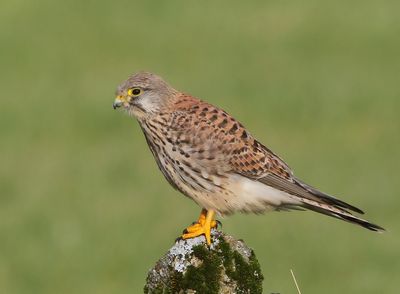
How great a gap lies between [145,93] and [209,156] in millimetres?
610

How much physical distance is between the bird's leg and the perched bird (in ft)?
0.49

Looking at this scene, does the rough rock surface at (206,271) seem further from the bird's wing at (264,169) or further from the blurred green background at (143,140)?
the blurred green background at (143,140)

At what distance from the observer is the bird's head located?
8508mm

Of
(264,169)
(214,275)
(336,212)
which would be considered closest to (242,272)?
(214,275)

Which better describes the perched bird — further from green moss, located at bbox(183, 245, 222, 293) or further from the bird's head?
green moss, located at bbox(183, 245, 222, 293)

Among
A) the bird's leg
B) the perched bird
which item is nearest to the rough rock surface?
the bird's leg

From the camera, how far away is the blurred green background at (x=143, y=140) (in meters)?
14.9

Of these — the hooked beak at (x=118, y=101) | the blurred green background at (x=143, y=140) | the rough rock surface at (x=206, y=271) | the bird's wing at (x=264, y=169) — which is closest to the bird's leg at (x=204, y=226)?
the rough rock surface at (x=206, y=271)

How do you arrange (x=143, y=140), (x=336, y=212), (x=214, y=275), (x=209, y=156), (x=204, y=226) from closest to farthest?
(x=214, y=275)
(x=204, y=226)
(x=336, y=212)
(x=209, y=156)
(x=143, y=140)

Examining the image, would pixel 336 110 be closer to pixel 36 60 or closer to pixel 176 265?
pixel 36 60

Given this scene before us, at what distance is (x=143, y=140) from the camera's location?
62.5 ft

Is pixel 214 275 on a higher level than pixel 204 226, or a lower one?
lower

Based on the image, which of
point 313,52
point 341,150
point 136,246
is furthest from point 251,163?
point 313,52

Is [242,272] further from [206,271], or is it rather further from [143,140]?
[143,140]
